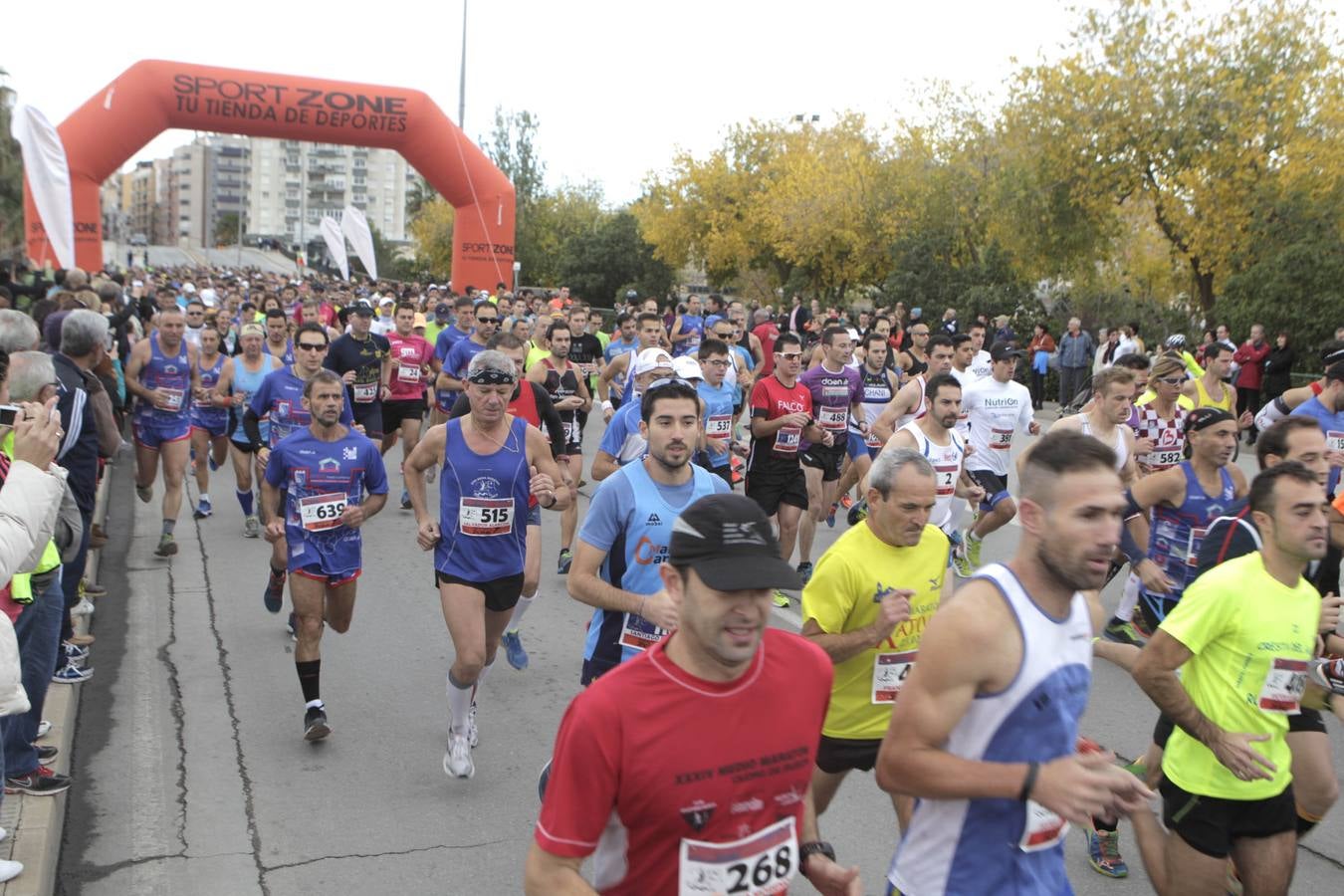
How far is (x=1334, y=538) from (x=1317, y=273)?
1755 centimetres

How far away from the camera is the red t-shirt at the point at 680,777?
7.57 ft

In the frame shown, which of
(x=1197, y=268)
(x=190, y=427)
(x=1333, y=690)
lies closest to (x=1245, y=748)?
(x=1333, y=690)

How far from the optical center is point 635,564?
4504 millimetres

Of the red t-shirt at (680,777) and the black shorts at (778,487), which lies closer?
the red t-shirt at (680,777)

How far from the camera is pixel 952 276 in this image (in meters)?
30.9

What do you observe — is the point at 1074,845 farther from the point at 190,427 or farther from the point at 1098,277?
the point at 1098,277

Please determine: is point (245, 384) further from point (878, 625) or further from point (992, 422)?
point (878, 625)

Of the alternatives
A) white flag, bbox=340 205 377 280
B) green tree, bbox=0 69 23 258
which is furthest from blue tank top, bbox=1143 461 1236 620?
green tree, bbox=0 69 23 258

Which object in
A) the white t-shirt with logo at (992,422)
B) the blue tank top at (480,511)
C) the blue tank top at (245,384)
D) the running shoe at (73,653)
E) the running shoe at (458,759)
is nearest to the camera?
the running shoe at (458,759)

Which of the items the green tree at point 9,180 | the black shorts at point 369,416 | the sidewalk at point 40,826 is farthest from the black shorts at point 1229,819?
the green tree at point 9,180

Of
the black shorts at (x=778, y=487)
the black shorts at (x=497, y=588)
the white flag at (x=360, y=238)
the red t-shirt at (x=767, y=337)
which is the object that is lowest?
the black shorts at (x=497, y=588)

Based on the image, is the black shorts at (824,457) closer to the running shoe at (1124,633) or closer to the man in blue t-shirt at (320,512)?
the running shoe at (1124,633)

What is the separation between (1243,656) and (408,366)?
9.62 meters

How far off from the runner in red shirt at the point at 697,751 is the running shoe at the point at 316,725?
3.65 metres
